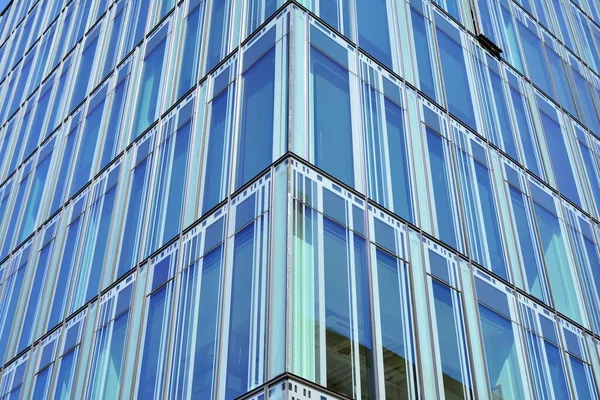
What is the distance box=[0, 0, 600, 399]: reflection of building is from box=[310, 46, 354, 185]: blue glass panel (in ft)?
0.18

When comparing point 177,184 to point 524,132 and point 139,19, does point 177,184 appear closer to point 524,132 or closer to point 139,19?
point 139,19

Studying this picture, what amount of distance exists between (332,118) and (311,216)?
2.85 metres

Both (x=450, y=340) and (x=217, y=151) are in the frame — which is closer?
(x=450, y=340)

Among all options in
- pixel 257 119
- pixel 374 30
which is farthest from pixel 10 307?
pixel 374 30

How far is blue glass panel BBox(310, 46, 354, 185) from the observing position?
16.9 m

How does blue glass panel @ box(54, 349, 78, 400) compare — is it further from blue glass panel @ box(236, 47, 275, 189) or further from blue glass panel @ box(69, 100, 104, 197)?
blue glass panel @ box(236, 47, 275, 189)

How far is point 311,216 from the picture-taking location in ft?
51.2

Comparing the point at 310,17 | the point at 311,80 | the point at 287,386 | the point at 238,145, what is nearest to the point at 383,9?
the point at 310,17

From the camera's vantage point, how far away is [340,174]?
16938 millimetres

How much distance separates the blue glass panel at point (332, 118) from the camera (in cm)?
1692

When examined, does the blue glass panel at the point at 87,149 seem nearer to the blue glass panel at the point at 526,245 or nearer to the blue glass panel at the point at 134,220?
the blue glass panel at the point at 134,220

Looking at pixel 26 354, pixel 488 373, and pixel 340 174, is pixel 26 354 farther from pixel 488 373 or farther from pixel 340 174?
pixel 488 373

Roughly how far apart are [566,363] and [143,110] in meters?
12.8

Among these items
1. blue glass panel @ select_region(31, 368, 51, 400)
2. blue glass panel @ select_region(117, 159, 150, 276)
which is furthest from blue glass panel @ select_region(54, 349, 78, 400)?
blue glass panel @ select_region(117, 159, 150, 276)
